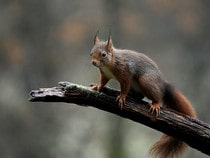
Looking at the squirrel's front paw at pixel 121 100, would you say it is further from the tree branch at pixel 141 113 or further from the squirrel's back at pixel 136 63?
the squirrel's back at pixel 136 63

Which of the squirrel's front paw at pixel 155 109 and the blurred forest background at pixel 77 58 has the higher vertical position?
the blurred forest background at pixel 77 58

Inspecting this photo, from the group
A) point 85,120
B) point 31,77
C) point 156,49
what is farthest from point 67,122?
point 156,49

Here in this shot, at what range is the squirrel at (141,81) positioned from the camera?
3.64 metres

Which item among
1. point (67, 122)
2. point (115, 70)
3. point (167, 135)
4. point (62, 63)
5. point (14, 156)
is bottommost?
point (167, 135)

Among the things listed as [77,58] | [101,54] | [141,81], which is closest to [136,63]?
[141,81]

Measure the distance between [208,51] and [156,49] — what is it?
0.83 metres

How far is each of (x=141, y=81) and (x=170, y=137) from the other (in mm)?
423

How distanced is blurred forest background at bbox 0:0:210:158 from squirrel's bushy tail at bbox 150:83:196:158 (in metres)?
4.73

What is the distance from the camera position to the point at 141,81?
371 centimetres

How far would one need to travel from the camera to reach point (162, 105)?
3.79m

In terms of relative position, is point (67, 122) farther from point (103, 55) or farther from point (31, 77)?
point (103, 55)

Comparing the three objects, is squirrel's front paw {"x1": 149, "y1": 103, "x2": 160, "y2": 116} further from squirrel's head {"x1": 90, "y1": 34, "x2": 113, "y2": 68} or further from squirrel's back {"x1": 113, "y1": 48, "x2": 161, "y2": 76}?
squirrel's head {"x1": 90, "y1": 34, "x2": 113, "y2": 68}

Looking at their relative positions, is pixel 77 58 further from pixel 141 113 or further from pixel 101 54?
pixel 141 113

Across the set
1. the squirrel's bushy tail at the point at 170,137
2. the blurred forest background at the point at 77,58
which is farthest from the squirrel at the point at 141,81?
the blurred forest background at the point at 77,58
